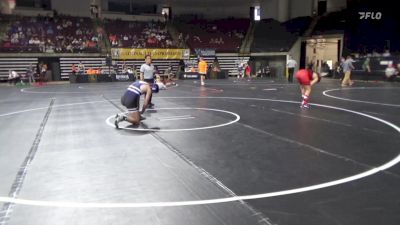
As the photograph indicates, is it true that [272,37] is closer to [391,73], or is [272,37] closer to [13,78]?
[391,73]

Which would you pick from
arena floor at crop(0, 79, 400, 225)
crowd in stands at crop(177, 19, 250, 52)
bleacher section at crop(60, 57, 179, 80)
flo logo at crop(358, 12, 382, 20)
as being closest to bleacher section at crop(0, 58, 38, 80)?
bleacher section at crop(60, 57, 179, 80)

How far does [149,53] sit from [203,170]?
90.0ft

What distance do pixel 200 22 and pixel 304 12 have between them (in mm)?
10538

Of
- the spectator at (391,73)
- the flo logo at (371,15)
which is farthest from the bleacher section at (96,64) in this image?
the spectator at (391,73)

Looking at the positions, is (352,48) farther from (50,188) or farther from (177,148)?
(50,188)

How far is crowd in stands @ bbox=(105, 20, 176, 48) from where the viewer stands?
32469 mm

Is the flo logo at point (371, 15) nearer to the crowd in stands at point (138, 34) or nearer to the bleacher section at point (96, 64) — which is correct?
the bleacher section at point (96, 64)

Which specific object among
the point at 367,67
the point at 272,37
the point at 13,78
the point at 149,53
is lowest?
the point at 13,78

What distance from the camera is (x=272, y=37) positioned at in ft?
121

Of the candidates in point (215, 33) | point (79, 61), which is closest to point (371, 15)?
point (215, 33)

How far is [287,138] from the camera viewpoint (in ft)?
22.7

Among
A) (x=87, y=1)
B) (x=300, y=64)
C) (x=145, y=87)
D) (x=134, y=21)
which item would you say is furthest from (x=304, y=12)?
(x=145, y=87)

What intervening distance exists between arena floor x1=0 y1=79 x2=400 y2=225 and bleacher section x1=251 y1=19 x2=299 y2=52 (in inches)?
1047

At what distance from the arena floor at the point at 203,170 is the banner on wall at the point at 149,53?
21.4 meters
